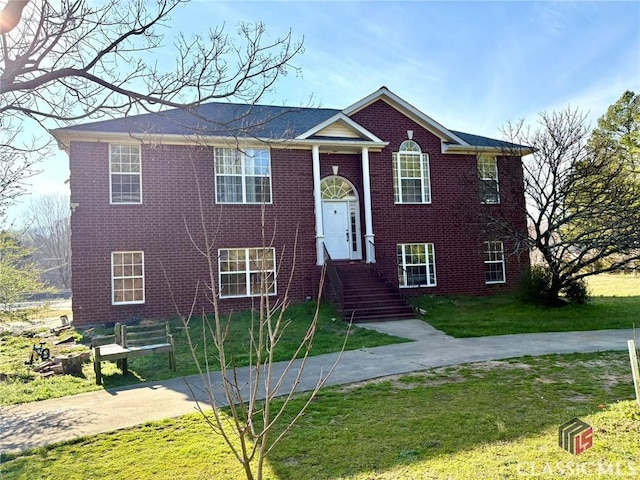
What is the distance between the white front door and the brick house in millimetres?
43

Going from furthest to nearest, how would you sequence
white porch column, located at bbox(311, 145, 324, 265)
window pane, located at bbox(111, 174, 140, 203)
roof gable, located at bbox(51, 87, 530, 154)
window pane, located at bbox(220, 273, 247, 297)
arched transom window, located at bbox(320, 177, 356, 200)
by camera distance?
1. arched transom window, located at bbox(320, 177, 356, 200)
2. white porch column, located at bbox(311, 145, 324, 265)
3. window pane, located at bbox(220, 273, 247, 297)
4. window pane, located at bbox(111, 174, 140, 203)
5. roof gable, located at bbox(51, 87, 530, 154)

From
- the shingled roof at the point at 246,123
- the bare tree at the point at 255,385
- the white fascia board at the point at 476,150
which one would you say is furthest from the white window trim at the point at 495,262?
the bare tree at the point at 255,385

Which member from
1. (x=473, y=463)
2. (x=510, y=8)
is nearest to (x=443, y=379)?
(x=473, y=463)

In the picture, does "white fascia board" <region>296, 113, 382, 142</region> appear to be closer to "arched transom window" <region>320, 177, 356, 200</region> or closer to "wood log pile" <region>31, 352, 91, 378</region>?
"arched transom window" <region>320, 177, 356, 200</region>

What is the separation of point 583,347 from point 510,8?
7392 millimetres

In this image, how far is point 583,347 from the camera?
30.4 feet

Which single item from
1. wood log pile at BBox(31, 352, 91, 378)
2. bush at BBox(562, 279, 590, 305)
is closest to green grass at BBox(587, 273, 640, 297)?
bush at BBox(562, 279, 590, 305)

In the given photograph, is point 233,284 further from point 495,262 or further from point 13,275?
point 495,262

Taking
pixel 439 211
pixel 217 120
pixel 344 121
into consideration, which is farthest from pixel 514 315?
pixel 217 120

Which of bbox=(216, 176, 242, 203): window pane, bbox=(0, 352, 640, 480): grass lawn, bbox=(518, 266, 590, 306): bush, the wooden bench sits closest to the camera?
bbox=(0, 352, 640, 480): grass lawn

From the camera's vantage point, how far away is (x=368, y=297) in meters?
14.6

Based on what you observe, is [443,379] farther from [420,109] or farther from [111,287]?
[420,109]

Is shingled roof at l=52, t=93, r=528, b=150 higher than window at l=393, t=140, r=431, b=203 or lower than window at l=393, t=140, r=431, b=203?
higher

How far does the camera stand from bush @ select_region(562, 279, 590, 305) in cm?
1535
